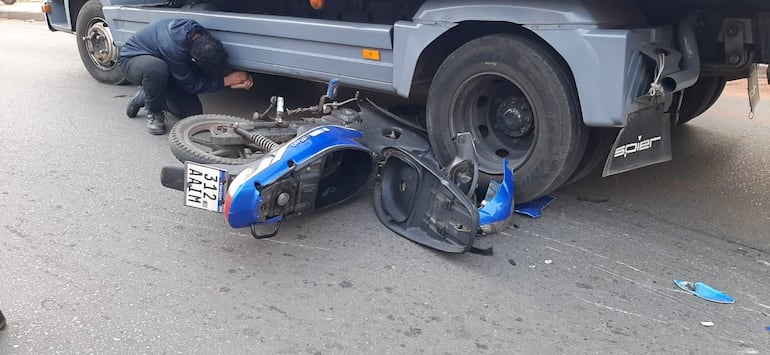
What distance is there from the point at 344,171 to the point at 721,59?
2292 millimetres

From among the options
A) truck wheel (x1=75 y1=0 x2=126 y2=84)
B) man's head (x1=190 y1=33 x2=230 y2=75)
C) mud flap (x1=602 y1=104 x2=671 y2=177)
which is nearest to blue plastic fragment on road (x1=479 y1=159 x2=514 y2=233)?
mud flap (x1=602 y1=104 x2=671 y2=177)

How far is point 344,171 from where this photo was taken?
389 centimetres

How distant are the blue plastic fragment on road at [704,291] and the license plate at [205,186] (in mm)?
2157

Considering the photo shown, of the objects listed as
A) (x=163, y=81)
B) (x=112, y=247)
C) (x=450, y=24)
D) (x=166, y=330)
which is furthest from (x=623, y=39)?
(x=163, y=81)

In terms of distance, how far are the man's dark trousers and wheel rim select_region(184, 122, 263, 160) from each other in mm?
906

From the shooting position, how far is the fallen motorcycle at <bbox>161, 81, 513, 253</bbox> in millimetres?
3076

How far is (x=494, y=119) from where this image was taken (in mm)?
3975

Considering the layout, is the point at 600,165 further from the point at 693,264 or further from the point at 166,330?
the point at 166,330

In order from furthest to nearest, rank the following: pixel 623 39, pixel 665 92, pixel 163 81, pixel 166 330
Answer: pixel 163 81, pixel 665 92, pixel 623 39, pixel 166 330

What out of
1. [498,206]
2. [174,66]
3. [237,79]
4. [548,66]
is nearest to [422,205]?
[498,206]

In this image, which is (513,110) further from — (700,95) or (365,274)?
(700,95)

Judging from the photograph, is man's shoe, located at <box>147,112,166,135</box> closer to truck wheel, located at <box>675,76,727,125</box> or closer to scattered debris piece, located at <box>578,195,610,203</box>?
scattered debris piece, located at <box>578,195,610,203</box>

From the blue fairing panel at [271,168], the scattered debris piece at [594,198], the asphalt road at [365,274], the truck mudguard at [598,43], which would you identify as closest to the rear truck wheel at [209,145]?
the asphalt road at [365,274]

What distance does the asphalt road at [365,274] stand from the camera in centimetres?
253
